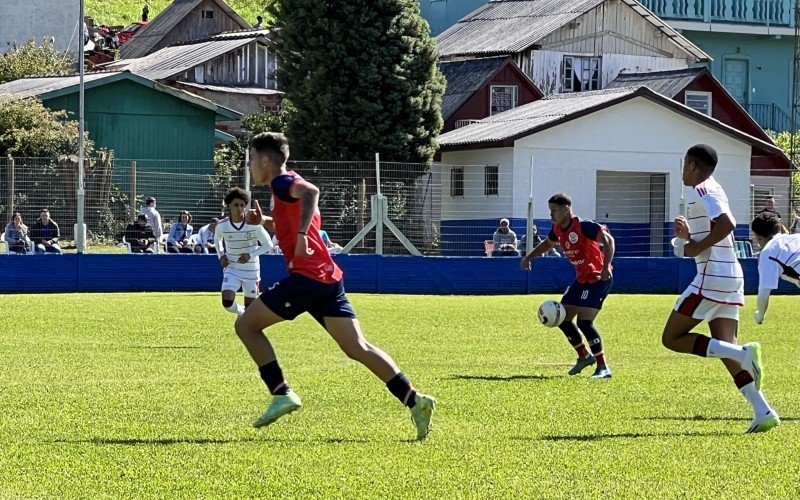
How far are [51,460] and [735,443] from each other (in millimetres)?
3838

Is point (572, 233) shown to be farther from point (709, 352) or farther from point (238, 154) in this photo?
point (238, 154)

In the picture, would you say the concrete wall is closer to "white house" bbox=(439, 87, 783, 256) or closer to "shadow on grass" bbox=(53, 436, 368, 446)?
"white house" bbox=(439, 87, 783, 256)

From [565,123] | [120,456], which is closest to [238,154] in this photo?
[565,123]

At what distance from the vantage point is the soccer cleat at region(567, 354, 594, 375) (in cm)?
1271

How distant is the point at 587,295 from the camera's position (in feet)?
43.0

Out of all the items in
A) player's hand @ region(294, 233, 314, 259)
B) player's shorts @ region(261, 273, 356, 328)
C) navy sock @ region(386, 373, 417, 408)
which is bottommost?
navy sock @ region(386, 373, 417, 408)

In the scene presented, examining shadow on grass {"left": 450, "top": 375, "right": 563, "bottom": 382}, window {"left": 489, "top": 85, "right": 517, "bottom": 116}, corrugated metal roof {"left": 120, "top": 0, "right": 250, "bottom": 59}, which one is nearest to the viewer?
shadow on grass {"left": 450, "top": 375, "right": 563, "bottom": 382}

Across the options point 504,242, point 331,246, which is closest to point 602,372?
point 331,246

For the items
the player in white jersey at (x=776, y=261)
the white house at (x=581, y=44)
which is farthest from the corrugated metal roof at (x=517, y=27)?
the player in white jersey at (x=776, y=261)

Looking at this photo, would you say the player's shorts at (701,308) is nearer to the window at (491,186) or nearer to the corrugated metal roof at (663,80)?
the window at (491,186)

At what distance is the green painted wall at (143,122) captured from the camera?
3894 centimetres

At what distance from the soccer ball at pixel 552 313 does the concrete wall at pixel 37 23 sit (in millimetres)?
45479

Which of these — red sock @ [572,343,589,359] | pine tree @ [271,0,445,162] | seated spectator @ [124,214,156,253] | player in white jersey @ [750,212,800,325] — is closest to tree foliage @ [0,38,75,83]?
pine tree @ [271,0,445,162]

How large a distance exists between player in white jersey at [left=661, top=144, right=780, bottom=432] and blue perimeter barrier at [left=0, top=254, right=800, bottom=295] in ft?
57.2
